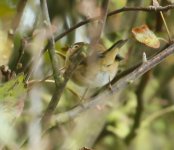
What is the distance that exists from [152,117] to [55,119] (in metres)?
1.10

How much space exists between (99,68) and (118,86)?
0.05 m

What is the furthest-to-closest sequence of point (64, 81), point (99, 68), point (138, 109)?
1. point (138, 109)
2. point (99, 68)
3. point (64, 81)

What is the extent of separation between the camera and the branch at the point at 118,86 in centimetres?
103

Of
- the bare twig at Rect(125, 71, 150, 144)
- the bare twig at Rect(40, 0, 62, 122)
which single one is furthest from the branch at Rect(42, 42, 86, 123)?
the bare twig at Rect(125, 71, 150, 144)

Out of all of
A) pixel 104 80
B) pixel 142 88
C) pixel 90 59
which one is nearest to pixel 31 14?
pixel 104 80

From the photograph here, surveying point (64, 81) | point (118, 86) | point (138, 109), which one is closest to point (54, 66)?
point (64, 81)

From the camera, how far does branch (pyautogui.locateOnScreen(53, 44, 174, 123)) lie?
3.39 feet

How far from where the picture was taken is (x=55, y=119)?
1.03 meters

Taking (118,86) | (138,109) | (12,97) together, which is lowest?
(138,109)

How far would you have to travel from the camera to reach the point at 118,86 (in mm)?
1075

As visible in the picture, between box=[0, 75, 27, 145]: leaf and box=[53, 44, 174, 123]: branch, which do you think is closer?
box=[0, 75, 27, 145]: leaf

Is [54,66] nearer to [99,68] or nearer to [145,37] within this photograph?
[99,68]

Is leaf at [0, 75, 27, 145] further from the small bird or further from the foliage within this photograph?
the small bird

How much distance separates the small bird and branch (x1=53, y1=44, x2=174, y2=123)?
26 mm
